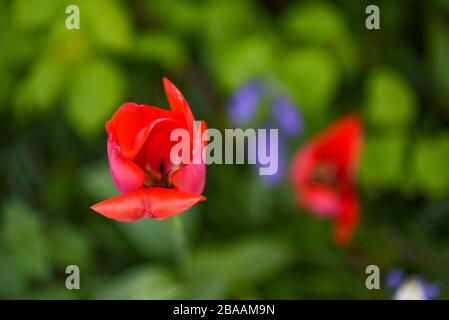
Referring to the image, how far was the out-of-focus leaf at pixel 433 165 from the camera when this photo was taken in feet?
3.75

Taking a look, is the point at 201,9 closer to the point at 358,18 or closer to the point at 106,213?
the point at 358,18

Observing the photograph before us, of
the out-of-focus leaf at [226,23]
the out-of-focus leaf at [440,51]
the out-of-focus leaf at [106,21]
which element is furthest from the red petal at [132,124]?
the out-of-focus leaf at [440,51]

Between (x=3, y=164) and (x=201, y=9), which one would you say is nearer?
(x=201, y=9)

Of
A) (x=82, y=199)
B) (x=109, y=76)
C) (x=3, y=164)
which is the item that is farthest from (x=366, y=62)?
(x=3, y=164)

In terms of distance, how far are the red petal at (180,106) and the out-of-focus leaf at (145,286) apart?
1.43 ft

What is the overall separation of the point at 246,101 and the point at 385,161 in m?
0.26

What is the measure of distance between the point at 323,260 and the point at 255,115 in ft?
0.92

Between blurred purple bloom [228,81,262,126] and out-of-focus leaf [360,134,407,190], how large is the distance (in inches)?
8.7

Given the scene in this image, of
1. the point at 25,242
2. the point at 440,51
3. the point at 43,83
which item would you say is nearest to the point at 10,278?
the point at 25,242

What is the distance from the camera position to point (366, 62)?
1.36 metres

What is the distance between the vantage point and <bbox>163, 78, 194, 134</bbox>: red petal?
500 millimetres

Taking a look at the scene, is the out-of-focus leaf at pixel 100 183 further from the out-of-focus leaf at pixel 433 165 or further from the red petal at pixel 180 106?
the red petal at pixel 180 106

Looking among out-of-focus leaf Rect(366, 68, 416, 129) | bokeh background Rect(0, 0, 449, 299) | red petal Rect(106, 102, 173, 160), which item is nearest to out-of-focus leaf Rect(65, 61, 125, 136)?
bokeh background Rect(0, 0, 449, 299)

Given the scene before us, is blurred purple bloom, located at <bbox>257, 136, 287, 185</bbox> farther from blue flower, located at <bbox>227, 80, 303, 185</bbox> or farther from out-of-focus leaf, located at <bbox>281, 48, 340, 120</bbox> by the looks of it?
out-of-focus leaf, located at <bbox>281, 48, 340, 120</bbox>
